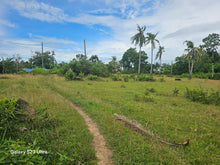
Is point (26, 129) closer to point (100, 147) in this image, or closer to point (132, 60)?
point (100, 147)

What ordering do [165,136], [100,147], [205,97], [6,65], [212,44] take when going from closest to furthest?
[100,147]
[165,136]
[205,97]
[6,65]
[212,44]

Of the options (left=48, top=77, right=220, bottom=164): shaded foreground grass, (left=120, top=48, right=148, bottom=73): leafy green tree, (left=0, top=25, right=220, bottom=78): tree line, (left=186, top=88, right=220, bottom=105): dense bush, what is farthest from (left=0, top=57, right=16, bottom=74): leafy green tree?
(left=120, top=48, right=148, bottom=73): leafy green tree

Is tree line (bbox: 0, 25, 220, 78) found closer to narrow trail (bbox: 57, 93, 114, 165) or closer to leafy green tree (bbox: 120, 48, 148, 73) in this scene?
leafy green tree (bbox: 120, 48, 148, 73)

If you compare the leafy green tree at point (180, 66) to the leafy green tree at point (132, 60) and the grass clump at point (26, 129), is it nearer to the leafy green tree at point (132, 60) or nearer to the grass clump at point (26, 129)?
the leafy green tree at point (132, 60)

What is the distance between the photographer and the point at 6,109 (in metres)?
3.41

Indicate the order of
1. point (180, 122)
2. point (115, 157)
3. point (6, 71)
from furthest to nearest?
point (6, 71) < point (180, 122) < point (115, 157)

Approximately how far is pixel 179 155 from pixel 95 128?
2.62m

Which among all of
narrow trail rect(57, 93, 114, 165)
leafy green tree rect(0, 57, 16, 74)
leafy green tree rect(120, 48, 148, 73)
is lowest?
narrow trail rect(57, 93, 114, 165)

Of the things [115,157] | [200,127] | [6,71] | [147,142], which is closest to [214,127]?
[200,127]

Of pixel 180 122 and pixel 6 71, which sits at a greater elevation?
pixel 6 71

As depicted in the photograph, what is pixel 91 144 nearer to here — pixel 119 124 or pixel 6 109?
pixel 119 124

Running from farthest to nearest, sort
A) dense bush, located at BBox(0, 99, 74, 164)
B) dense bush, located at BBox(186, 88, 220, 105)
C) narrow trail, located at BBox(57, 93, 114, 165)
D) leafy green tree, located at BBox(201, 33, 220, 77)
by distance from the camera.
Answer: leafy green tree, located at BBox(201, 33, 220, 77) < dense bush, located at BBox(186, 88, 220, 105) < narrow trail, located at BBox(57, 93, 114, 165) < dense bush, located at BBox(0, 99, 74, 164)

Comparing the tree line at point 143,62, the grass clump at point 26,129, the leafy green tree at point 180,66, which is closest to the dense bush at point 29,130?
the grass clump at point 26,129

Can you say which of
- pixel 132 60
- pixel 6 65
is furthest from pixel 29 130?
pixel 132 60
